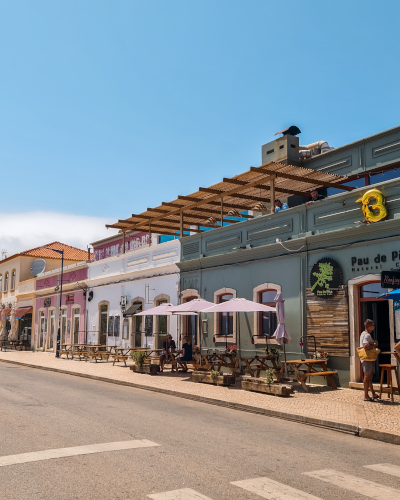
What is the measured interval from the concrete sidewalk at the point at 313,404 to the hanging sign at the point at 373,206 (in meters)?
4.47

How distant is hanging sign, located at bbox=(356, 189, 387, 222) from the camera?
13.3m

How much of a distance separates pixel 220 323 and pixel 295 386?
18.3 feet

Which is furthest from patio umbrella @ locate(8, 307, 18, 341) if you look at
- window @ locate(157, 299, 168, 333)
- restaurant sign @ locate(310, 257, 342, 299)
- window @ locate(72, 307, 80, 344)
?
restaurant sign @ locate(310, 257, 342, 299)

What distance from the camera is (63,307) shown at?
34.5 meters

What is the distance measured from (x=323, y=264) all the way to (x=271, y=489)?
401 inches

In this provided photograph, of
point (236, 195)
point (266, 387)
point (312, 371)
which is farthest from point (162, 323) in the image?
point (266, 387)

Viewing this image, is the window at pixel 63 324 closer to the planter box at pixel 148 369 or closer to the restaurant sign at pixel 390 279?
the planter box at pixel 148 369

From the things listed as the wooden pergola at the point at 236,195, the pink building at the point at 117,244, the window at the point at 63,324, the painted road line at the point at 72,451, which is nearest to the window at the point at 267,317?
the wooden pergola at the point at 236,195

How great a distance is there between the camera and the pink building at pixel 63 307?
3191 centimetres

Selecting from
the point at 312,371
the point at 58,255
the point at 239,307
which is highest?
the point at 58,255

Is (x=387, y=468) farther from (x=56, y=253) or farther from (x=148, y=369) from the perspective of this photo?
(x=56, y=253)

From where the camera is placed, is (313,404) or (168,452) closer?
(168,452)

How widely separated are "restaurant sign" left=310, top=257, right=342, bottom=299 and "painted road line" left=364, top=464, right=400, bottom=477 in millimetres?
7991

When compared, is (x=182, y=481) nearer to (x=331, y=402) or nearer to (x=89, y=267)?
(x=331, y=402)
